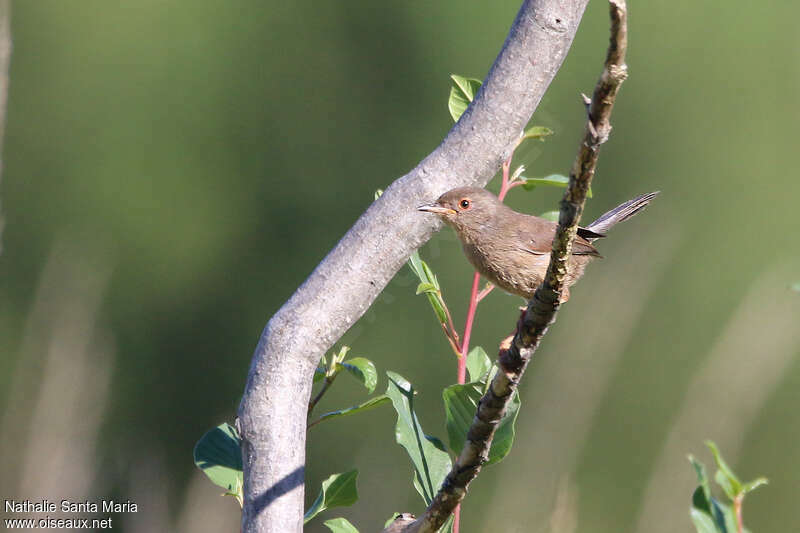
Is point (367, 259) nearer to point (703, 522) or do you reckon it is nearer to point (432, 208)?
point (432, 208)

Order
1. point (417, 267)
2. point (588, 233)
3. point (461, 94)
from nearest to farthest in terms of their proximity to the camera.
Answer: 1. point (417, 267)
2. point (461, 94)
3. point (588, 233)

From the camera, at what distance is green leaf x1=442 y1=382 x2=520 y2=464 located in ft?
6.33

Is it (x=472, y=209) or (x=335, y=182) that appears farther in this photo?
(x=335, y=182)

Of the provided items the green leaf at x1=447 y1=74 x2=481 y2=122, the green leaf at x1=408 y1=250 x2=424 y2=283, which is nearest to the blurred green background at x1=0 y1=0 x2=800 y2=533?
the green leaf at x1=447 y1=74 x2=481 y2=122

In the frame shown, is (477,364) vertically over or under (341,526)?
over

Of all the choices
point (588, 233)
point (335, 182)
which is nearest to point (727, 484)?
point (588, 233)

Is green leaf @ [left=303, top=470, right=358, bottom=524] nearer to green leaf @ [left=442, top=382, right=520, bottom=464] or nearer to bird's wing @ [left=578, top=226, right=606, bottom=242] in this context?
green leaf @ [left=442, top=382, right=520, bottom=464]

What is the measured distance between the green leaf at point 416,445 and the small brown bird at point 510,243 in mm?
1068

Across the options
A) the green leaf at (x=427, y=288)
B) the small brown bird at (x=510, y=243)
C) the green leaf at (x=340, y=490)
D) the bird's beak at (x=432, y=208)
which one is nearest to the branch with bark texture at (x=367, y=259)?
the bird's beak at (x=432, y=208)

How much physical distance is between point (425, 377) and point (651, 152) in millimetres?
3170

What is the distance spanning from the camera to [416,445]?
2.04 metres

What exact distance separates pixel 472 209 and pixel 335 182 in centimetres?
650

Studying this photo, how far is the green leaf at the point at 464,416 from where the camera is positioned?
193 cm

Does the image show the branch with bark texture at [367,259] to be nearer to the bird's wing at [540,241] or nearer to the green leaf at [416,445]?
the green leaf at [416,445]
